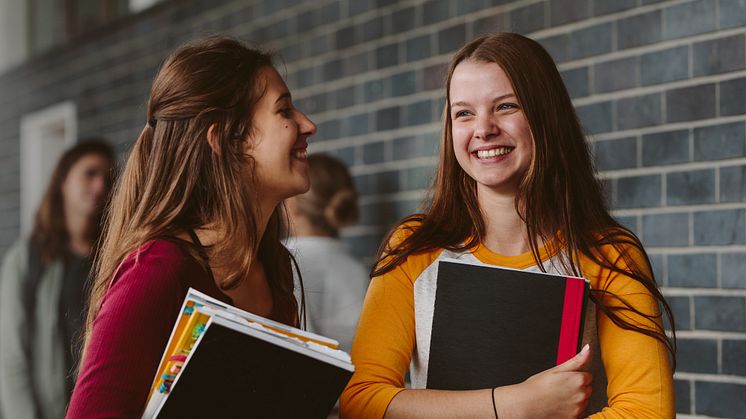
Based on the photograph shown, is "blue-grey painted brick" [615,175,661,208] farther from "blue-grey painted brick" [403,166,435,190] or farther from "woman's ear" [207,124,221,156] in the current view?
"woman's ear" [207,124,221,156]

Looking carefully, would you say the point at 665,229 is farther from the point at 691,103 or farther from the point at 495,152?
the point at 495,152

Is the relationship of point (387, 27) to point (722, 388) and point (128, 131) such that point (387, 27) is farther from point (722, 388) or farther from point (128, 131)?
point (128, 131)

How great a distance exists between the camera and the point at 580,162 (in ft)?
6.43

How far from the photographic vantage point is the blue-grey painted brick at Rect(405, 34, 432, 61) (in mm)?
3988

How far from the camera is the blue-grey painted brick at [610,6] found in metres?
3.08

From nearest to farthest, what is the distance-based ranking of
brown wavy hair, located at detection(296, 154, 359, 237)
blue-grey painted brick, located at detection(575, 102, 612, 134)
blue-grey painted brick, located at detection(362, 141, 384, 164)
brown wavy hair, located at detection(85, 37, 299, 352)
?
brown wavy hair, located at detection(85, 37, 299, 352), blue-grey painted brick, located at detection(575, 102, 612, 134), brown wavy hair, located at detection(296, 154, 359, 237), blue-grey painted brick, located at detection(362, 141, 384, 164)

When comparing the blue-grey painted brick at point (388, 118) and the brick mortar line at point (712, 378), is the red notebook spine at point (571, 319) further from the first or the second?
the blue-grey painted brick at point (388, 118)

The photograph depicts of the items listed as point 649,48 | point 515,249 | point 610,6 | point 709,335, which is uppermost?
point 610,6

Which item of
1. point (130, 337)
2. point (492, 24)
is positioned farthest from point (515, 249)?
point (492, 24)

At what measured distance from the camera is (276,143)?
1930mm

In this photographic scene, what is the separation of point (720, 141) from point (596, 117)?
19.7 inches

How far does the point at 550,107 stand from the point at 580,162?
15 centimetres

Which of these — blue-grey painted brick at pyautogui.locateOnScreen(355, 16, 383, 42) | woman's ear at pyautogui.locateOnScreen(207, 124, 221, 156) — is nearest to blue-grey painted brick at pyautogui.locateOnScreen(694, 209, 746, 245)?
woman's ear at pyautogui.locateOnScreen(207, 124, 221, 156)

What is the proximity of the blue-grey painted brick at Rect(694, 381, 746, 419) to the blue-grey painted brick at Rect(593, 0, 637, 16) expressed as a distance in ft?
3.94
